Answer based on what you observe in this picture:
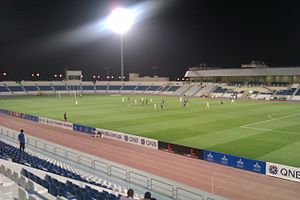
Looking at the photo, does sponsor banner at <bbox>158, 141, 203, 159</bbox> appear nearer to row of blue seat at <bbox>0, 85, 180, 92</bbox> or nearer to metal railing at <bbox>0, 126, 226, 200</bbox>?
metal railing at <bbox>0, 126, 226, 200</bbox>

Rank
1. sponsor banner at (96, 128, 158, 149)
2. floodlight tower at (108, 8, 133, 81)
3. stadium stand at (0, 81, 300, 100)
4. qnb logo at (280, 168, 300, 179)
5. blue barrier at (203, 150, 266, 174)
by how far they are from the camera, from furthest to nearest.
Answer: stadium stand at (0, 81, 300, 100) → floodlight tower at (108, 8, 133, 81) → sponsor banner at (96, 128, 158, 149) → blue barrier at (203, 150, 266, 174) → qnb logo at (280, 168, 300, 179)

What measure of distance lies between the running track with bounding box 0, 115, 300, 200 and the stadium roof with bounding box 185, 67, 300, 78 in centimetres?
5923

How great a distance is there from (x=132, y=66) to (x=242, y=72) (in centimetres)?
5167

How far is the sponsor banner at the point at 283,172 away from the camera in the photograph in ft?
52.8

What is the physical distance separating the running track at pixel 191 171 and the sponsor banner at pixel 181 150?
37cm

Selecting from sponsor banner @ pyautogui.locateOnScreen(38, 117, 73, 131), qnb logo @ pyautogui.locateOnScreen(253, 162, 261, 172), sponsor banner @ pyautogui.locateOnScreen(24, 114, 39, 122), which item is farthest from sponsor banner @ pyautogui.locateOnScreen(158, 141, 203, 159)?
sponsor banner @ pyautogui.locateOnScreen(24, 114, 39, 122)

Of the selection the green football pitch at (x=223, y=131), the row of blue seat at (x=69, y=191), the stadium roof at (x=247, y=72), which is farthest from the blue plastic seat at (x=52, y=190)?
the stadium roof at (x=247, y=72)

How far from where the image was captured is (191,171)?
60.3 ft

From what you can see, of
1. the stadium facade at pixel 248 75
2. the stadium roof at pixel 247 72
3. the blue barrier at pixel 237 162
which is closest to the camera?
the blue barrier at pixel 237 162

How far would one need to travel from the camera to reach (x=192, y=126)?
3164cm

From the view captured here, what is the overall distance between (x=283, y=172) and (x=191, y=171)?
5.31 m

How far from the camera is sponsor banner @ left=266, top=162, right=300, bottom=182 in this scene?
16.1 metres

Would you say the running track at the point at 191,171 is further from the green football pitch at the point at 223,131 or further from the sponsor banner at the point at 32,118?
the sponsor banner at the point at 32,118

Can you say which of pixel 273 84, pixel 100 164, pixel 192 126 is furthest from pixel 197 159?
pixel 273 84
